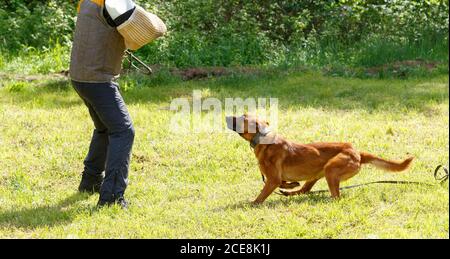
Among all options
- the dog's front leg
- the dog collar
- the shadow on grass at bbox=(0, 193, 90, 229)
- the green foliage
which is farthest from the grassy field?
the green foliage

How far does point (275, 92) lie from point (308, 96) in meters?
0.43

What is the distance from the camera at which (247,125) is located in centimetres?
610

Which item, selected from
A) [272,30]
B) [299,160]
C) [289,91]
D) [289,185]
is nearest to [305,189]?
[289,185]

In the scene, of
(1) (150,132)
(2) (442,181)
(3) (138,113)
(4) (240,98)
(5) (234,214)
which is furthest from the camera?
(4) (240,98)

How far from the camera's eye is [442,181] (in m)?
6.54

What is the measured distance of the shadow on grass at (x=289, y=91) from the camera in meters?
9.62

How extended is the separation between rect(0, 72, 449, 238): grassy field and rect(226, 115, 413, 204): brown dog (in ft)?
0.60

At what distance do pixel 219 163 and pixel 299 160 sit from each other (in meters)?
1.47

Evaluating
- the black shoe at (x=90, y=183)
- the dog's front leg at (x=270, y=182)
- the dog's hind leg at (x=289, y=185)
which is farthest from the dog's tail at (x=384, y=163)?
the black shoe at (x=90, y=183)

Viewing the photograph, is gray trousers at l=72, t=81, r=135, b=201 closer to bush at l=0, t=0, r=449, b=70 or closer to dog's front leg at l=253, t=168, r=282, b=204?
dog's front leg at l=253, t=168, r=282, b=204

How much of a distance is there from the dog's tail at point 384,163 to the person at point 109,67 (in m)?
1.88

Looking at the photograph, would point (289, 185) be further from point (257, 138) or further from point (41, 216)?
point (41, 216)

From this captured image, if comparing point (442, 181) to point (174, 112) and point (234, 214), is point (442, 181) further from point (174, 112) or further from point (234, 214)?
point (174, 112)
